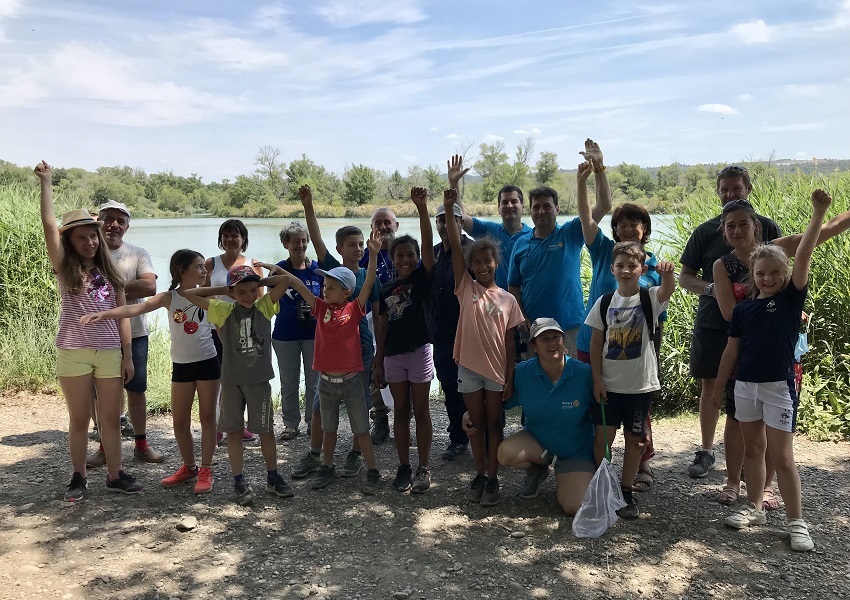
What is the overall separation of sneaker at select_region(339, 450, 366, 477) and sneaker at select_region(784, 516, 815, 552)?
103 inches

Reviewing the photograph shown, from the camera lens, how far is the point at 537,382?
416cm

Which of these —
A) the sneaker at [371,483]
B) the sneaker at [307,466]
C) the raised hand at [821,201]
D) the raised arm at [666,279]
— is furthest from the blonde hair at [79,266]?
the raised hand at [821,201]

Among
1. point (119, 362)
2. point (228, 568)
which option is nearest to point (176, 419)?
point (119, 362)

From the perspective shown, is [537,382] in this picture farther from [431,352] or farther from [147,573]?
[147,573]

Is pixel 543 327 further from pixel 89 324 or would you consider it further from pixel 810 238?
pixel 89 324

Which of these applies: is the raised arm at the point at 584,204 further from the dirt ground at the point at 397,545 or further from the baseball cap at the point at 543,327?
the dirt ground at the point at 397,545

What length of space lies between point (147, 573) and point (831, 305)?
6.00 meters

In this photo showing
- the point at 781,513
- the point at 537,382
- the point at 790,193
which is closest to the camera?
the point at 781,513

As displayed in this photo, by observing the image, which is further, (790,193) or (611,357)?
(790,193)

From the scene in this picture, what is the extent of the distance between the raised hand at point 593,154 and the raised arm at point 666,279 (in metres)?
0.84

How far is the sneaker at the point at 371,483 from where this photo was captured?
434 centimetres

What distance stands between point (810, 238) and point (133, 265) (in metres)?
4.29

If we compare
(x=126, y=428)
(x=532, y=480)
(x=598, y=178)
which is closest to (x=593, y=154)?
(x=598, y=178)

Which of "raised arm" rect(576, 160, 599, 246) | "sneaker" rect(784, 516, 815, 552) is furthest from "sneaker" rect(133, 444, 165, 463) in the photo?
"sneaker" rect(784, 516, 815, 552)
